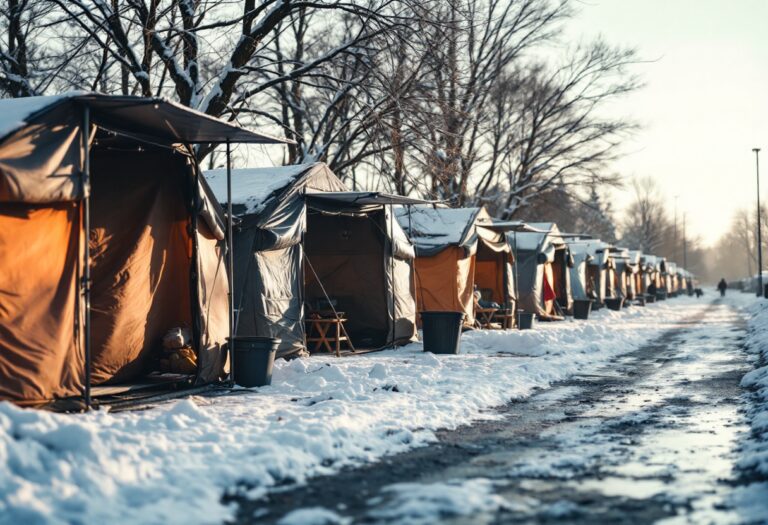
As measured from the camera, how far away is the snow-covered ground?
5.60m

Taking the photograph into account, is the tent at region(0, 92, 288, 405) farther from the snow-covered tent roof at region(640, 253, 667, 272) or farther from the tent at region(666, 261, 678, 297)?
the tent at region(666, 261, 678, 297)

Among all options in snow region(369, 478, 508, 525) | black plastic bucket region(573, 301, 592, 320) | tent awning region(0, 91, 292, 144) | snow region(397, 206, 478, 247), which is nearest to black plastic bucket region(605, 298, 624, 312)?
black plastic bucket region(573, 301, 592, 320)

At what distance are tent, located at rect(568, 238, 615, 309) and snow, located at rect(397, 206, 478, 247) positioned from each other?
13.5 m

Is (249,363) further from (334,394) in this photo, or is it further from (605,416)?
(605,416)

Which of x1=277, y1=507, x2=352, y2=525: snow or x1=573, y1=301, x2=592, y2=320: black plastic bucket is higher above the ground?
x1=573, y1=301, x2=592, y2=320: black plastic bucket

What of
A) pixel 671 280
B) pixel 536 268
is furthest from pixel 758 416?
pixel 671 280

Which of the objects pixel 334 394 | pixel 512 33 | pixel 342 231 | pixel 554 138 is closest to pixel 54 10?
pixel 342 231

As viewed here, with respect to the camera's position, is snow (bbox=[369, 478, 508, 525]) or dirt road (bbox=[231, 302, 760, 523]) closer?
snow (bbox=[369, 478, 508, 525])

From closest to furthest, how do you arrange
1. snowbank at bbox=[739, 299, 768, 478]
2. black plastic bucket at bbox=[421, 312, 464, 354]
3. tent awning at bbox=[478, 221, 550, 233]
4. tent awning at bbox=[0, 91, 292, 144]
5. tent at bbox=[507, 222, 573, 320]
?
snowbank at bbox=[739, 299, 768, 478] < tent awning at bbox=[0, 91, 292, 144] < black plastic bucket at bbox=[421, 312, 464, 354] < tent awning at bbox=[478, 221, 550, 233] < tent at bbox=[507, 222, 573, 320]

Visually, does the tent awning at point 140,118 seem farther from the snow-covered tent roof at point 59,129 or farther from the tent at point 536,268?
the tent at point 536,268

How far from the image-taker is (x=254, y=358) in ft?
38.4

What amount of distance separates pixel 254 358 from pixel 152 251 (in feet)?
6.65

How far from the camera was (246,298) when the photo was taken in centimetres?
1409

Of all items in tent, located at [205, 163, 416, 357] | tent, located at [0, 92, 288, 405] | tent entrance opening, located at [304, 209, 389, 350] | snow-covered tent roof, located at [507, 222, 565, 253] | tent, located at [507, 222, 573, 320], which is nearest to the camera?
tent, located at [0, 92, 288, 405]
